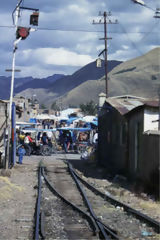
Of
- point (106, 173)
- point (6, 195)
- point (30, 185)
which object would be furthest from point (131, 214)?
point (106, 173)

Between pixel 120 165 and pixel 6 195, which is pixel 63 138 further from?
pixel 6 195

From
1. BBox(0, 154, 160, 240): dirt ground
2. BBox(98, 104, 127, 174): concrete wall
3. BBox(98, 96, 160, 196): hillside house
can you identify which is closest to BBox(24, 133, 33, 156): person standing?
BBox(98, 104, 127, 174): concrete wall

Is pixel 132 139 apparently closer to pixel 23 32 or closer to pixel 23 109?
pixel 23 32

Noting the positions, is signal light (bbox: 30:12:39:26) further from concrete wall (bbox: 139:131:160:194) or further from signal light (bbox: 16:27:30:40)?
concrete wall (bbox: 139:131:160:194)

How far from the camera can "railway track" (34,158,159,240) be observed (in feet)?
27.6

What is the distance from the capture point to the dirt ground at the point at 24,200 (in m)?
9.02

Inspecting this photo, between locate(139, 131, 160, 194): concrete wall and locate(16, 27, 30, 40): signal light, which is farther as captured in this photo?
locate(16, 27, 30, 40): signal light

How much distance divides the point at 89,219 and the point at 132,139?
26.7ft

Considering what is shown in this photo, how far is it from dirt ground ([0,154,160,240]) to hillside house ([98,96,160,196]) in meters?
0.88

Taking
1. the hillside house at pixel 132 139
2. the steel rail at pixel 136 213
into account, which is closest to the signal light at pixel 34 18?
the hillside house at pixel 132 139

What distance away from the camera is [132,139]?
57.0 feet

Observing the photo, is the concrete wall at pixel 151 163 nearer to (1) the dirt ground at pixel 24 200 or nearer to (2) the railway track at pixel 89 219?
(1) the dirt ground at pixel 24 200

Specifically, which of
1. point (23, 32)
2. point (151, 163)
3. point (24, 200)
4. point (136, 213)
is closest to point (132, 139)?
point (151, 163)

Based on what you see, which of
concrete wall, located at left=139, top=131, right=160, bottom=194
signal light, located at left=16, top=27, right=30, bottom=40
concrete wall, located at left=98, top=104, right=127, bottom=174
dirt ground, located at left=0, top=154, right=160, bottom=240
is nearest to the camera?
dirt ground, located at left=0, top=154, right=160, bottom=240
